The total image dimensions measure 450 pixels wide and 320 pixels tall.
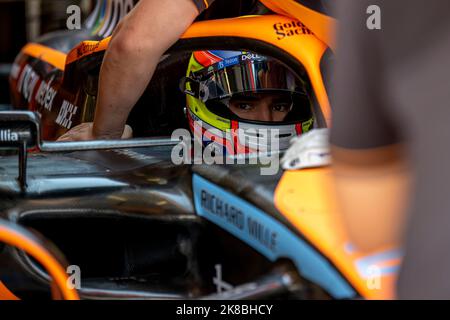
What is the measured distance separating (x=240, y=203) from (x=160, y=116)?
104 cm

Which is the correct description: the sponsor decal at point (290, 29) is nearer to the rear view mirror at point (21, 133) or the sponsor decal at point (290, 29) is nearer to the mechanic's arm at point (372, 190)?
the rear view mirror at point (21, 133)

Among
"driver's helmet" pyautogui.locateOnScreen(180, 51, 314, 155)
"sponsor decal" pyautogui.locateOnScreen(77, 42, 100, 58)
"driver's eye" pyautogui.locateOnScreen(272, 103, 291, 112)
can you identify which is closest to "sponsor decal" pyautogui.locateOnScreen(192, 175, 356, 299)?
"driver's helmet" pyautogui.locateOnScreen(180, 51, 314, 155)

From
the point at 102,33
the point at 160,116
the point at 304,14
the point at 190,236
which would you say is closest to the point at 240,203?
the point at 190,236

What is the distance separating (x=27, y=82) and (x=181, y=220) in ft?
6.95

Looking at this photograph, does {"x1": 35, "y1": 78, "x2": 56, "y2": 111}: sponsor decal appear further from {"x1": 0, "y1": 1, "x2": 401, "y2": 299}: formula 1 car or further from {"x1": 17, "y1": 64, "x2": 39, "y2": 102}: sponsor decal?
{"x1": 0, "y1": 1, "x2": 401, "y2": 299}: formula 1 car

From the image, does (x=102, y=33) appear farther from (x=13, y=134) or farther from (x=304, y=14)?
(x=13, y=134)

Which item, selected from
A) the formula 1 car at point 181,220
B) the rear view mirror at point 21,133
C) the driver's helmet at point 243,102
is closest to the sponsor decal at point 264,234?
the formula 1 car at point 181,220

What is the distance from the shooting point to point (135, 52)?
244cm

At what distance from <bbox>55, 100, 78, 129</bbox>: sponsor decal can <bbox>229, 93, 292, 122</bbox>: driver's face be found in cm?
70

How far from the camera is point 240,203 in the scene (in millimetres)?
1773

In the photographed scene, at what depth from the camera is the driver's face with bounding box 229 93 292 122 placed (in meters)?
2.48

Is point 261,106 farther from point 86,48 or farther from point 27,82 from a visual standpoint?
point 27,82

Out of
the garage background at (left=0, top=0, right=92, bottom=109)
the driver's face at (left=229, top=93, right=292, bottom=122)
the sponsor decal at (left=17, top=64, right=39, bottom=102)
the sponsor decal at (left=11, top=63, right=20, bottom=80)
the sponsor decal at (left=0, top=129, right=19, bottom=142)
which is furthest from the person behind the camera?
the garage background at (left=0, top=0, right=92, bottom=109)
